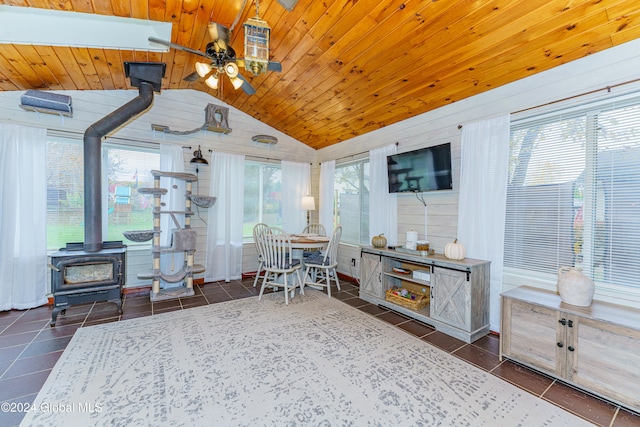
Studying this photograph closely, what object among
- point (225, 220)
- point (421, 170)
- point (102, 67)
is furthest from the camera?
point (225, 220)

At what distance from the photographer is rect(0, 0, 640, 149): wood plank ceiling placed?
2037 mm

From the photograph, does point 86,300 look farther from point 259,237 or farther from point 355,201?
point 355,201

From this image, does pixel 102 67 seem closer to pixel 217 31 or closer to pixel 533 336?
pixel 217 31

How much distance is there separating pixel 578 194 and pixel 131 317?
471cm

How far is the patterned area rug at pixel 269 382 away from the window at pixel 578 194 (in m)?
1.26

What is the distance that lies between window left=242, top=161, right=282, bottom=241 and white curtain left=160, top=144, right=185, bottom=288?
1126mm

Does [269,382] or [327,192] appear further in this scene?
[327,192]

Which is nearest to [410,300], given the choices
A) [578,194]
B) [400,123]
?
[578,194]

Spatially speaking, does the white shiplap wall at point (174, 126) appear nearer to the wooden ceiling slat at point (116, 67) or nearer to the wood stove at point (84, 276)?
the wooden ceiling slat at point (116, 67)

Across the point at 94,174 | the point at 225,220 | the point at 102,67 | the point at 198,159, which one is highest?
the point at 102,67

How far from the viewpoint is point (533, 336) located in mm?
2166

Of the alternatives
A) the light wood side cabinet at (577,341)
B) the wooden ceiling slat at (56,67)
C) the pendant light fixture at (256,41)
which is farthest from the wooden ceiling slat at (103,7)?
the light wood side cabinet at (577,341)

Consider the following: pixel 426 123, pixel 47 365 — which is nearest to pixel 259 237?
pixel 47 365

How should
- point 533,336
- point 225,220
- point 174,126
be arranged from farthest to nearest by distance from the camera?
1. point 225,220
2. point 174,126
3. point 533,336
